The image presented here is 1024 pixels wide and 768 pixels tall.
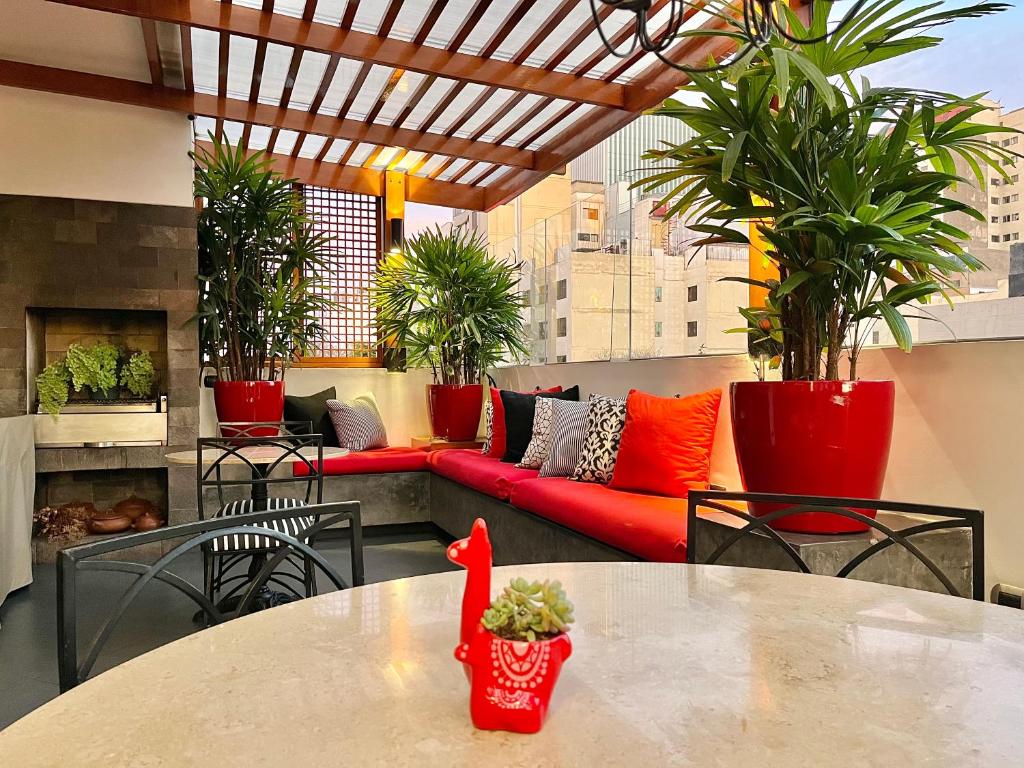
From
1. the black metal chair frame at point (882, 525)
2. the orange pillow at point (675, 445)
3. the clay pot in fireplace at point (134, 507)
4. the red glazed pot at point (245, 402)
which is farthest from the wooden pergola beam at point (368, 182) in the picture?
the black metal chair frame at point (882, 525)

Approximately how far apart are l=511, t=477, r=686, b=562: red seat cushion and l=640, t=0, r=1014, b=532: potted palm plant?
1.58 feet

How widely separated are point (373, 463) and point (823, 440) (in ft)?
12.7

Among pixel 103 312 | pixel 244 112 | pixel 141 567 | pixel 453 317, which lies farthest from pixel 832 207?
pixel 103 312

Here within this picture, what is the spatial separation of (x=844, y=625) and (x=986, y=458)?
1.82 metres

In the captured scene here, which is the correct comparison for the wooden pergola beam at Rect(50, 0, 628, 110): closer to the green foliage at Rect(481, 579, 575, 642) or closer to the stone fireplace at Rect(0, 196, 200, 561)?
the stone fireplace at Rect(0, 196, 200, 561)

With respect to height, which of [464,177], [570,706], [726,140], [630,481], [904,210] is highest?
[464,177]

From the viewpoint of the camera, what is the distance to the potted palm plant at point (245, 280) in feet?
17.4

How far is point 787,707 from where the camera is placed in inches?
29.5

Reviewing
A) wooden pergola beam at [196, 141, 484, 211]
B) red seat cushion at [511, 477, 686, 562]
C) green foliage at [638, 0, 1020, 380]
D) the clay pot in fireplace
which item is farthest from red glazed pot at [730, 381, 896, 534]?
wooden pergola beam at [196, 141, 484, 211]

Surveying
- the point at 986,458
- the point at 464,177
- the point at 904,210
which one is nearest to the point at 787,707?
the point at 904,210

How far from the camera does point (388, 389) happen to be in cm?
667

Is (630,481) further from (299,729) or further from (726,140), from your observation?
(299,729)

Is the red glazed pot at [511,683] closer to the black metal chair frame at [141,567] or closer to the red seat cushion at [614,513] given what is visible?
the black metal chair frame at [141,567]

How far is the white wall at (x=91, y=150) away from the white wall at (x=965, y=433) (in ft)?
15.0
